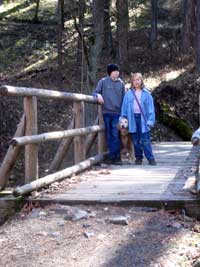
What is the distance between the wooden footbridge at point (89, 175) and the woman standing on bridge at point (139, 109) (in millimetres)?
610

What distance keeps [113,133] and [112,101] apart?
0.63 m

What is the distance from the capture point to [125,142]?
11000 mm

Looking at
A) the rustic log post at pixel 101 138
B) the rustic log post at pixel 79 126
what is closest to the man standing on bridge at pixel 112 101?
the rustic log post at pixel 101 138

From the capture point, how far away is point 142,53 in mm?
32625

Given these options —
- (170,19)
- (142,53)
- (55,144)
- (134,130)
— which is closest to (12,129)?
(55,144)

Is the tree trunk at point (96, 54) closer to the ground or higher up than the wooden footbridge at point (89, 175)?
higher up

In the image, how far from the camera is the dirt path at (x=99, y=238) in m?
5.34

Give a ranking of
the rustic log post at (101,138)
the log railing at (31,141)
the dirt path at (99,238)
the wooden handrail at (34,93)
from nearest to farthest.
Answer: the dirt path at (99,238) → the wooden handrail at (34,93) → the log railing at (31,141) → the rustic log post at (101,138)

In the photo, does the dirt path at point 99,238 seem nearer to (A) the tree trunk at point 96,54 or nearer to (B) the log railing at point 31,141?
(B) the log railing at point 31,141

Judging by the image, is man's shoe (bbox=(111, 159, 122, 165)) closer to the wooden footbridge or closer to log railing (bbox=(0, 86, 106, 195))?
the wooden footbridge

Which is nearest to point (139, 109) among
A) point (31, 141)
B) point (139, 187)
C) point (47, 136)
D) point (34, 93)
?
point (139, 187)

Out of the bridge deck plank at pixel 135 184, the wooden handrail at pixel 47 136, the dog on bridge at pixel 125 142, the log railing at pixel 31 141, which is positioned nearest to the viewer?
the wooden handrail at pixel 47 136

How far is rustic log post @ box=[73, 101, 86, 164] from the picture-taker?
971 cm

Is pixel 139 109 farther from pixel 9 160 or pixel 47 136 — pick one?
pixel 9 160
